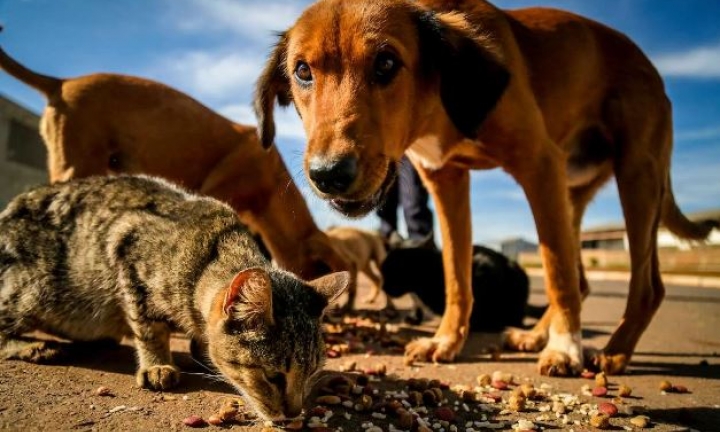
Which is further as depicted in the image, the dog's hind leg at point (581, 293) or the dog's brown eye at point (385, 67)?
the dog's hind leg at point (581, 293)

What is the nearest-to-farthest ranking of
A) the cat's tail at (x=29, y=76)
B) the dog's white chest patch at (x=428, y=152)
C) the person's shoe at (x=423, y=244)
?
the dog's white chest patch at (x=428, y=152), the cat's tail at (x=29, y=76), the person's shoe at (x=423, y=244)

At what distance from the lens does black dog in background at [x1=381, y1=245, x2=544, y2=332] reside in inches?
213

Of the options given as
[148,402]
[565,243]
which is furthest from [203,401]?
[565,243]

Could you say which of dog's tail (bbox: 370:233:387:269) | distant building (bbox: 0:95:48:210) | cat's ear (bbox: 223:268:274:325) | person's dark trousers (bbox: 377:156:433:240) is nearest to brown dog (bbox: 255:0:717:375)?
cat's ear (bbox: 223:268:274:325)

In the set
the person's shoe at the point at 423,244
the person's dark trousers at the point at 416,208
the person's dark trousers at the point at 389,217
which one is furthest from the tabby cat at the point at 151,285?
the person's dark trousers at the point at 389,217

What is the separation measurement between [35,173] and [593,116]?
866 inches

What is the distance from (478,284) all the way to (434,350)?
75.8 inches

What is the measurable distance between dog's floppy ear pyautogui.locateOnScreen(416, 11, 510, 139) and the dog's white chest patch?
346 mm

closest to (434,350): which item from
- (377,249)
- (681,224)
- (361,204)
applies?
(361,204)

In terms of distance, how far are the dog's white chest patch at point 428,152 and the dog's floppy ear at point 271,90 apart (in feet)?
3.24

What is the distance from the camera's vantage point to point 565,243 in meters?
3.32

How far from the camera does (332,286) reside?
8.43ft

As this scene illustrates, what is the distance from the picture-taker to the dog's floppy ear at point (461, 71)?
10.1ft

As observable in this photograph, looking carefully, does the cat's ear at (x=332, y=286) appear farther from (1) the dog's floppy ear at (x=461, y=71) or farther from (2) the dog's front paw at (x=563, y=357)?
(2) the dog's front paw at (x=563, y=357)
